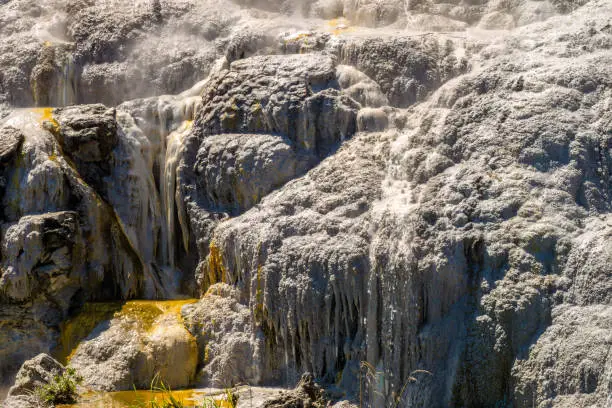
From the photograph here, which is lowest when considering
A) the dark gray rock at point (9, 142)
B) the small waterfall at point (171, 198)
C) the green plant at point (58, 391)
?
the green plant at point (58, 391)

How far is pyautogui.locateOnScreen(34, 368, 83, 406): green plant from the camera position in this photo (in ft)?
32.2

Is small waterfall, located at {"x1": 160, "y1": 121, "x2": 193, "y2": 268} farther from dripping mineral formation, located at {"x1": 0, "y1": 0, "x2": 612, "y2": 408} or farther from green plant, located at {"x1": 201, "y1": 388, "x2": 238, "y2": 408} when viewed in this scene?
green plant, located at {"x1": 201, "y1": 388, "x2": 238, "y2": 408}

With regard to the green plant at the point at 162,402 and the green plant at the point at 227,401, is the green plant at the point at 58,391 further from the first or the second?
the green plant at the point at 227,401

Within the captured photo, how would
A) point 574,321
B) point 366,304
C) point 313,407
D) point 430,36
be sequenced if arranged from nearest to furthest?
point 574,321 < point 313,407 < point 366,304 < point 430,36

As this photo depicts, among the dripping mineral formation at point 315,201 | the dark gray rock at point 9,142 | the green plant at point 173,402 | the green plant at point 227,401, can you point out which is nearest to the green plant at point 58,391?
the dripping mineral formation at point 315,201

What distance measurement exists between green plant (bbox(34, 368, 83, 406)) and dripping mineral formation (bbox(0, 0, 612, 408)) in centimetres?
23

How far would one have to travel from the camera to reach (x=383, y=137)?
11.0m

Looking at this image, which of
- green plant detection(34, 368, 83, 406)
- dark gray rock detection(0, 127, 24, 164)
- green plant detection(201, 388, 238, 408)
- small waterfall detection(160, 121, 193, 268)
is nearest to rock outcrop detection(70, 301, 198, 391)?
green plant detection(34, 368, 83, 406)

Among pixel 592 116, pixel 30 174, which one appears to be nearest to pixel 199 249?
pixel 30 174

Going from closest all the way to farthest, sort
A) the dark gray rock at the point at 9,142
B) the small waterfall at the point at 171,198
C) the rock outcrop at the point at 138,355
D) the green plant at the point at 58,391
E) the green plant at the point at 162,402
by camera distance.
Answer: the green plant at the point at 162,402 < the green plant at the point at 58,391 < the rock outcrop at the point at 138,355 < the dark gray rock at the point at 9,142 < the small waterfall at the point at 171,198

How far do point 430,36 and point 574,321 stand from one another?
4.74 meters

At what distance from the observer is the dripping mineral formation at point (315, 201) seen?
29.6ft

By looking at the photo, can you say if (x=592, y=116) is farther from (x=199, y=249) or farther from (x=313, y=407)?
(x=199, y=249)

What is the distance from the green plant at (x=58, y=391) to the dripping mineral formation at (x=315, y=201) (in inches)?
8.9
